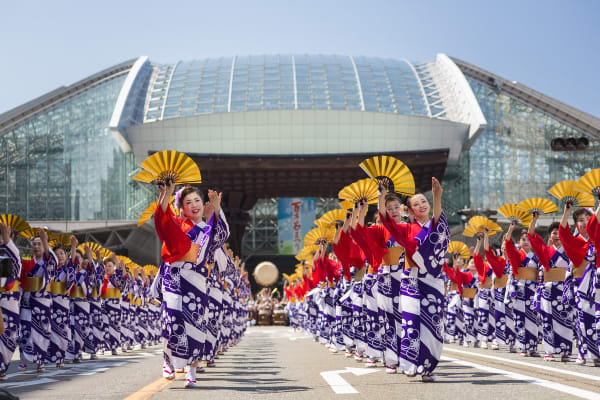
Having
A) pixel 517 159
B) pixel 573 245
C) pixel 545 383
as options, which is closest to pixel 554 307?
pixel 573 245

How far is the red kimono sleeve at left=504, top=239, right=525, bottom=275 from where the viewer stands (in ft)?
38.4

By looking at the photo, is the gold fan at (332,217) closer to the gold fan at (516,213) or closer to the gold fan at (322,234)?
the gold fan at (322,234)

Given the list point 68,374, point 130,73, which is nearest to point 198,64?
point 130,73

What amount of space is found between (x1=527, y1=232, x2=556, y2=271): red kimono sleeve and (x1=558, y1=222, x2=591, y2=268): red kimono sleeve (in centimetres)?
98

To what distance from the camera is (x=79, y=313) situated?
505 inches

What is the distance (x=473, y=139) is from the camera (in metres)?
51.1

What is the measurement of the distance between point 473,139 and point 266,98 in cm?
1560

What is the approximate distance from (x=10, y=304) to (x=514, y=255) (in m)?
7.63

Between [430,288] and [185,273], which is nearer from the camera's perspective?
[430,288]

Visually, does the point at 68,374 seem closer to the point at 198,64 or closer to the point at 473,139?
the point at 473,139

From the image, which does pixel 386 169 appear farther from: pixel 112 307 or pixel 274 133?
pixel 274 133

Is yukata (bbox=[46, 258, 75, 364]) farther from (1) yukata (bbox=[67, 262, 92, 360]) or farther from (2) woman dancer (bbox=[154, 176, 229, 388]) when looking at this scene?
(2) woman dancer (bbox=[154, 176, 229, 388])

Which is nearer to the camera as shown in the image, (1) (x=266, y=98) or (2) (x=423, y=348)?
(2) (x=423, y=348)

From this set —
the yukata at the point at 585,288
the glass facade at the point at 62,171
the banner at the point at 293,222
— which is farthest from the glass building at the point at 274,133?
the yukata at the point at 585,288
